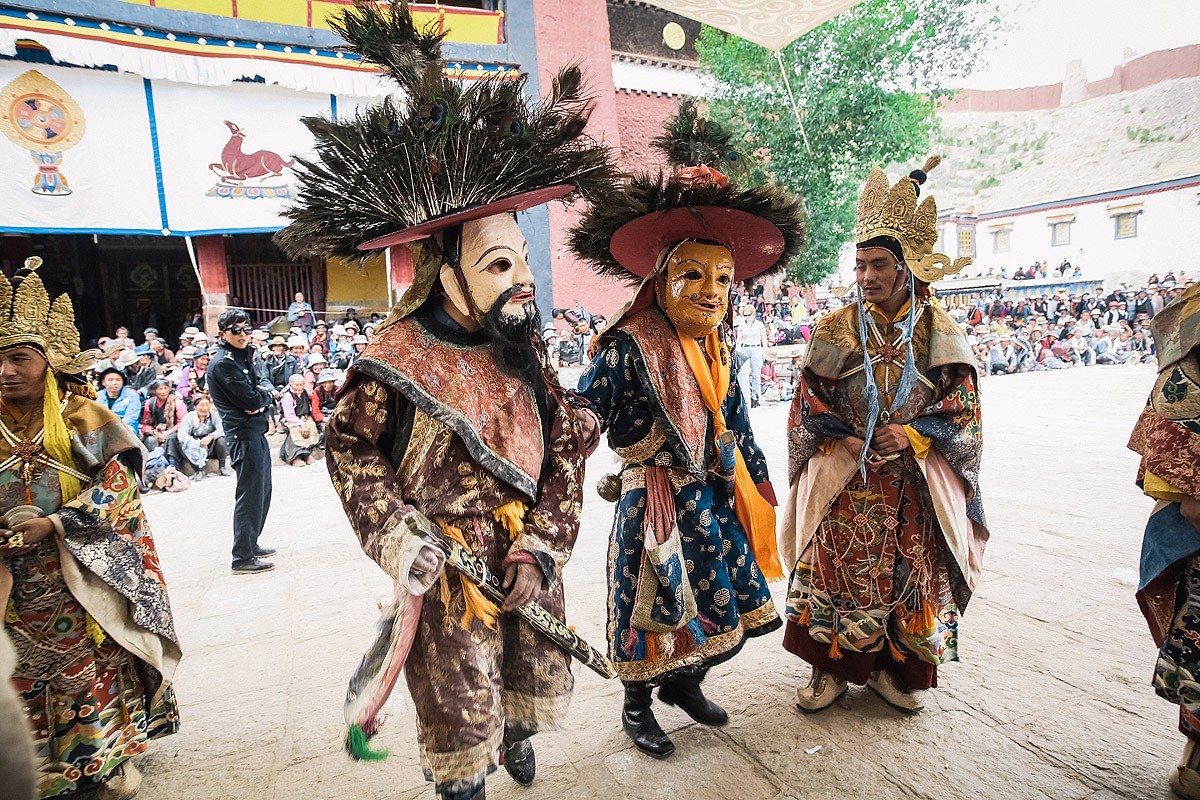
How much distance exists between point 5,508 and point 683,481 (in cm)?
257

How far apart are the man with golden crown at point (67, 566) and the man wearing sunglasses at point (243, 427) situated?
2.52m

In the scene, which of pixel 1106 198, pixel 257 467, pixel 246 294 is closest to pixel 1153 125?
pixel 1106 198

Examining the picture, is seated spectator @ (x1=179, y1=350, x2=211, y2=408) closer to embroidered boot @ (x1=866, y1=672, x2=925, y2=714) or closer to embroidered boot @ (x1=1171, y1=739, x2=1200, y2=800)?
embroidered boot @ (x1=866, y1=672, x2=925, y2=714)

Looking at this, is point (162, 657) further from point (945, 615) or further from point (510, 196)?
point (945, 615)

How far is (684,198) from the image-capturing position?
2525 mm

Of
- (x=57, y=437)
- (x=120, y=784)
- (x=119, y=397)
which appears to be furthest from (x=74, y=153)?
(x=120, y=784)

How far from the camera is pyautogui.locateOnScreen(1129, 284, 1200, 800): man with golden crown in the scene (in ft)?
7.50

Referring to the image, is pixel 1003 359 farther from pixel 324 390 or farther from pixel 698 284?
pixel 698 284

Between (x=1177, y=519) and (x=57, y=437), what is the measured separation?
4.20m

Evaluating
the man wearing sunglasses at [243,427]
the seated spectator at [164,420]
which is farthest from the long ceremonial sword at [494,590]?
the seated spectator at [164,420]

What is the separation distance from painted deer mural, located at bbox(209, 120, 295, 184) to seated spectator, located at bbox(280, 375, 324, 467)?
15.3 feet

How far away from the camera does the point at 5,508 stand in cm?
251

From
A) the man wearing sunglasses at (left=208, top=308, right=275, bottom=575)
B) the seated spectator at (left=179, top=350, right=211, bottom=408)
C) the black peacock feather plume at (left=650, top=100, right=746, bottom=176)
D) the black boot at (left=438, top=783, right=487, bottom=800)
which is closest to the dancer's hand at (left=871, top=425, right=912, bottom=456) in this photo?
the black peacock feather plume at (left=650, top=100, right=746, bottom=176)

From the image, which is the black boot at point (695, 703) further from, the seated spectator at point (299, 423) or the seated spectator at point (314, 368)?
the seated spectator at point (314, 368)
